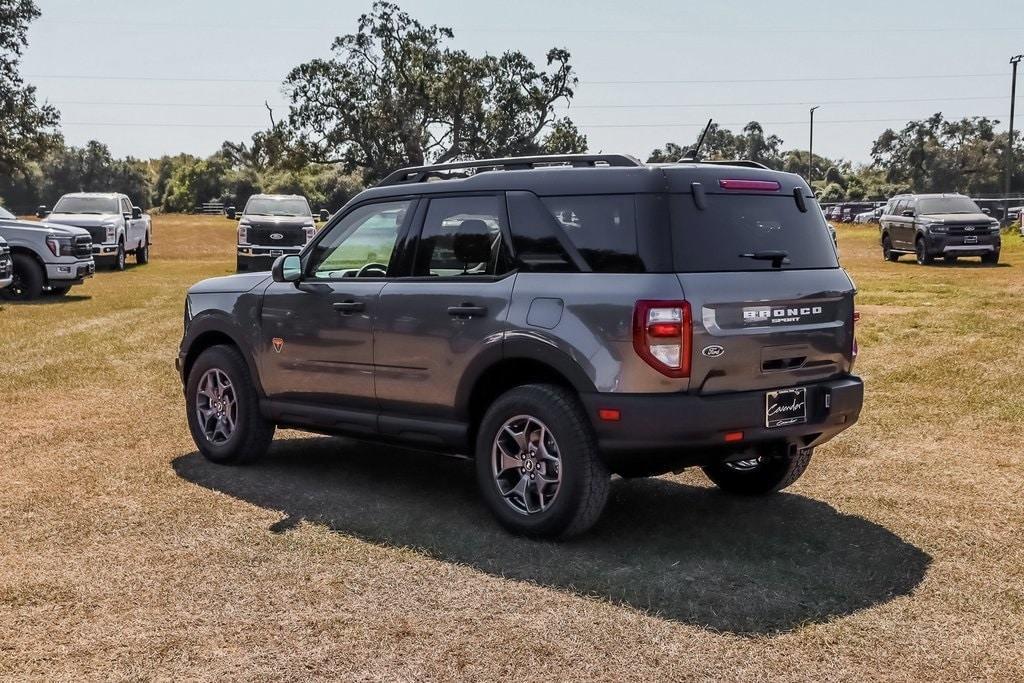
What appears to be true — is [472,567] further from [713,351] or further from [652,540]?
[713,351]

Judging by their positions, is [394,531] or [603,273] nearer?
[603,273]

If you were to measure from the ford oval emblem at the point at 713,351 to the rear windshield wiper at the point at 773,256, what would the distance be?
0.55 meters

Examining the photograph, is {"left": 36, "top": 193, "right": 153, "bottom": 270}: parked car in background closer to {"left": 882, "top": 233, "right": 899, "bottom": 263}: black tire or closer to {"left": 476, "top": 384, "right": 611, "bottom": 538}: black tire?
{"left": 882, "top": 233, "right": 899, "bottom": 263}: black tire

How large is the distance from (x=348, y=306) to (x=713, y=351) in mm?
2413

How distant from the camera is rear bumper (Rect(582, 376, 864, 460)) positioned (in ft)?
19.2

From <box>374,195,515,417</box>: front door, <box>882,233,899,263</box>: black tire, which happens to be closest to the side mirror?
<box>374,195,515,417</box>: front door

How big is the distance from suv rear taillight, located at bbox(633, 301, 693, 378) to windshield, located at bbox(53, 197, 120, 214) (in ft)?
94.2

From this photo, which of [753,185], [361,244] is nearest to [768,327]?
[753,185]

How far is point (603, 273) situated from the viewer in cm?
605

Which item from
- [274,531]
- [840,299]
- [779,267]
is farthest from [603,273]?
[274,531]

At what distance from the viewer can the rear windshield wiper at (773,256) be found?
622cm

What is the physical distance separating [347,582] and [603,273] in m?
1.89

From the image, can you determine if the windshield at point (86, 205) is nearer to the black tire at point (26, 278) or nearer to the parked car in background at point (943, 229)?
the black tire at point (26, 278)

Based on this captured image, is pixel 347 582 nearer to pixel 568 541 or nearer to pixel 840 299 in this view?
pixel 568 541
